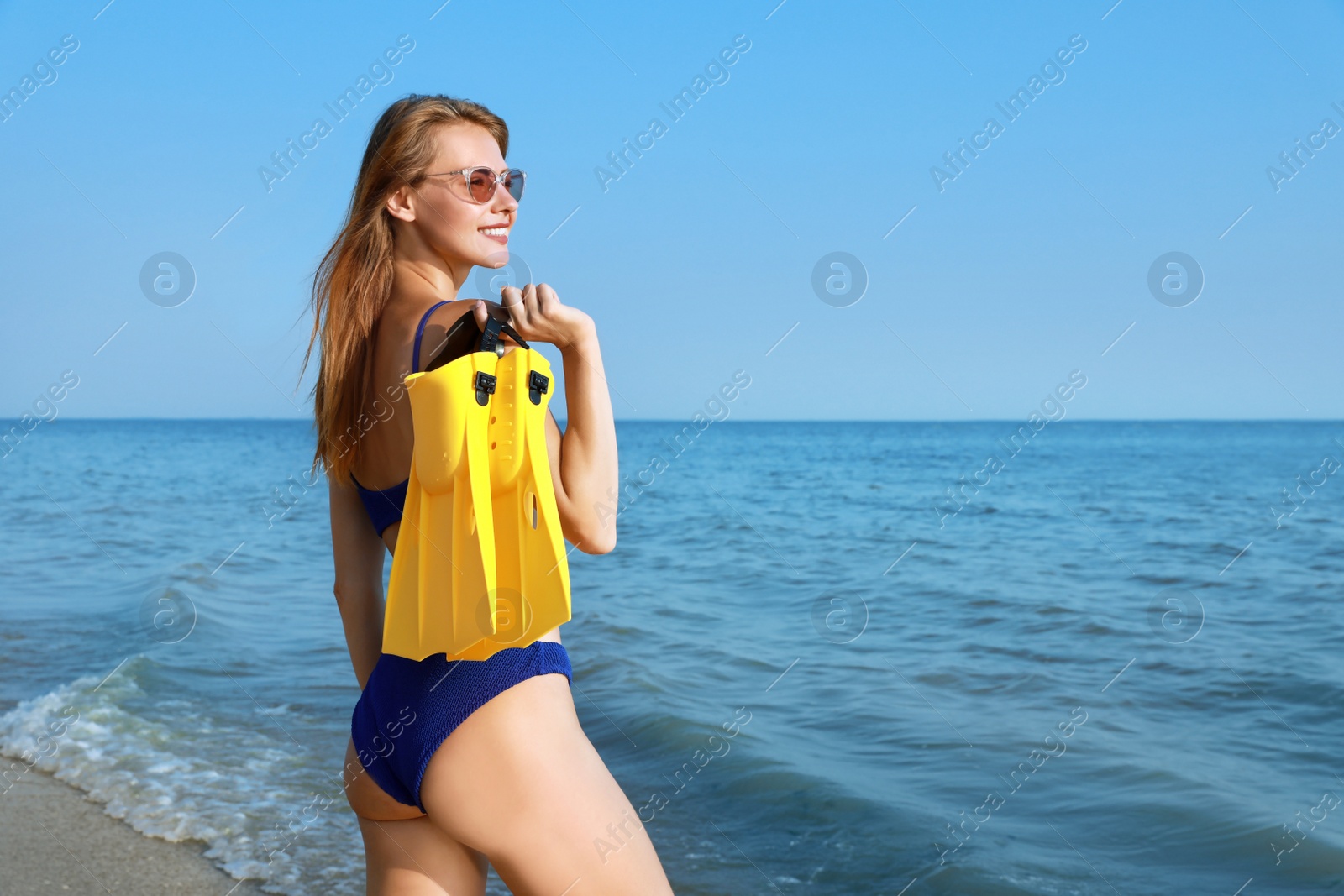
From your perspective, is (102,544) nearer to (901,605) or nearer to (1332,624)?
(901,605)

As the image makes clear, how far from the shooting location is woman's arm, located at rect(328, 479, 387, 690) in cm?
187

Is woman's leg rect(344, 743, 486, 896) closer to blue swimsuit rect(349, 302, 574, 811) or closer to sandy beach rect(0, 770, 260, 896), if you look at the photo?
blue swimsuit rect(349, 302, 574, 811)

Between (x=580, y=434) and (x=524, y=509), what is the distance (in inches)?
6.1

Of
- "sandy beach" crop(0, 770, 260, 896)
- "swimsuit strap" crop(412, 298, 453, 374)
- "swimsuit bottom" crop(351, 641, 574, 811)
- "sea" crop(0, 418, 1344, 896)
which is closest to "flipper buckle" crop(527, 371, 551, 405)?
"swimsuit strap" crop(412, 298, 453, 374)

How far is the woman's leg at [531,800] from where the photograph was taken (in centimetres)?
149

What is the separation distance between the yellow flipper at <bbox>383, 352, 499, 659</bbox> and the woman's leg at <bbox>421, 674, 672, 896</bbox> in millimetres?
130

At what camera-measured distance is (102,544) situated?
1263 cm

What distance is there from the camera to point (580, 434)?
60.6 inches

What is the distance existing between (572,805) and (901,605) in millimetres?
7922

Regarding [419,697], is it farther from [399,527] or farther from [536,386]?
[536,386]

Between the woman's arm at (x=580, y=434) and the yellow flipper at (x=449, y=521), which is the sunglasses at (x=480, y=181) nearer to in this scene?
the woman's arm at (x=580, y=434)

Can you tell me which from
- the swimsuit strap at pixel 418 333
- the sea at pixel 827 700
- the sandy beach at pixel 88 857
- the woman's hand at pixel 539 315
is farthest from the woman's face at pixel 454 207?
the sandy beach at pixel 88 857

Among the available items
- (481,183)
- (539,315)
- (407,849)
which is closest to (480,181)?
(481,183)

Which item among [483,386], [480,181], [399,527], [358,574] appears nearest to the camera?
[483,386]
